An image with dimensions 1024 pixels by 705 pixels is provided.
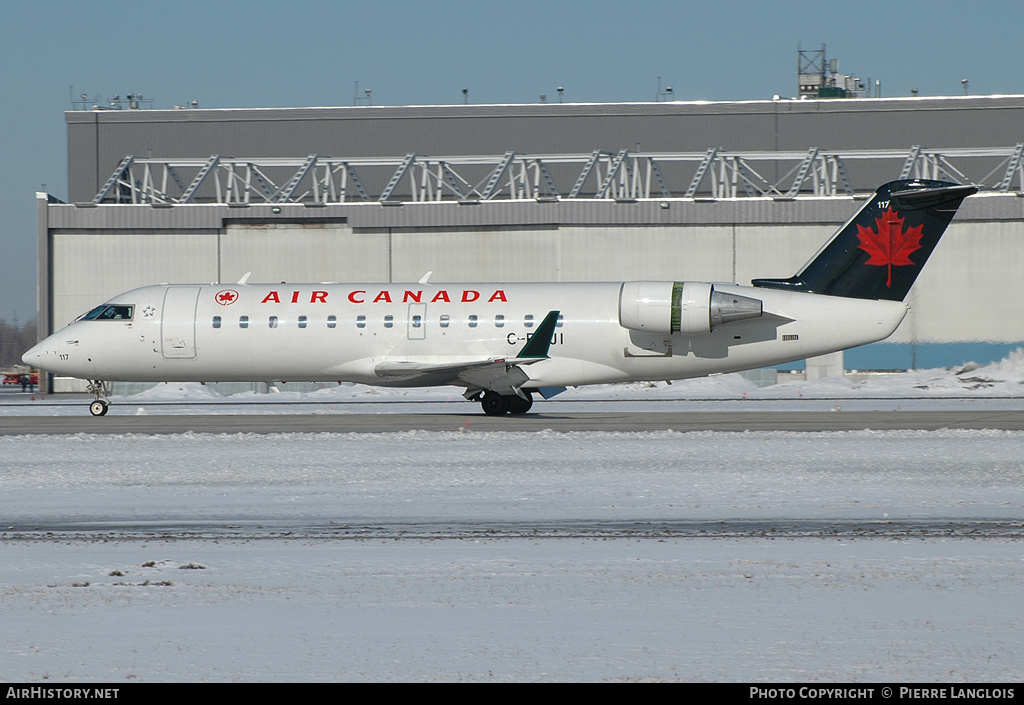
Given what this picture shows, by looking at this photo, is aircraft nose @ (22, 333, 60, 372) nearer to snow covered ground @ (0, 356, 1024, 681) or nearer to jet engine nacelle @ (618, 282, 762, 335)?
snow covered ground @ (0, 356, 1024, 681)

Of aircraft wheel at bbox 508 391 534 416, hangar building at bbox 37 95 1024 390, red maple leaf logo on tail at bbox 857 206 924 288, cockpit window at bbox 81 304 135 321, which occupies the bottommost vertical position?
aircraft wheel at bbox 508 391 534 416

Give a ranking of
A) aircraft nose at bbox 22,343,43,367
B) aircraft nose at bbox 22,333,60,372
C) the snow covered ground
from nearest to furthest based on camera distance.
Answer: the snow covered ground
aircraft nose at bbox 22,333,60,372
aircraft nose at bbox 22,343,43,367

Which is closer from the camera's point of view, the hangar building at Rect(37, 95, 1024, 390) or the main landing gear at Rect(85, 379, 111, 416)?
the main landing gear at Rect(85, 379, 111, 416)

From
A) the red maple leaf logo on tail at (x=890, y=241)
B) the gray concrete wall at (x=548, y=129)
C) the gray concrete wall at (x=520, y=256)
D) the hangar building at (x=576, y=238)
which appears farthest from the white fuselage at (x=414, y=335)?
the gray concrete wall at (x=548, y=129)

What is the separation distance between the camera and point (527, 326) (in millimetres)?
25203

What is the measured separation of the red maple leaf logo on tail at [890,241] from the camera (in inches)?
963

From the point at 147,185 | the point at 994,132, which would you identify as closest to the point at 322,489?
the point at 147,185

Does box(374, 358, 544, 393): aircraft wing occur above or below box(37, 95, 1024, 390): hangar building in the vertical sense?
below

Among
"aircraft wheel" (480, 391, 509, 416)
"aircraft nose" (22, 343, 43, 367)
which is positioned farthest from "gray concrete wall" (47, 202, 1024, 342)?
"aircraft wheel" (480, 391, 509, 416)

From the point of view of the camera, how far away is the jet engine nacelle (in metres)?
24.4

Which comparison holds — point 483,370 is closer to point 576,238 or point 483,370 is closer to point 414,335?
point 414,335

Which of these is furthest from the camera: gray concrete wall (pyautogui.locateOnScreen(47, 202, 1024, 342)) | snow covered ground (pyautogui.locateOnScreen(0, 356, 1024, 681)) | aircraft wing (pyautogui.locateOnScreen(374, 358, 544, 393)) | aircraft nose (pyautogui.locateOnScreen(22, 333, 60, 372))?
gray concrete wall (pyautogui.locateOnScreen(47, 202, 1024, 342))

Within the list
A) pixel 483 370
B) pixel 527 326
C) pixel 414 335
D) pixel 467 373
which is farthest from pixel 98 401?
Answer: pixel 527 326
